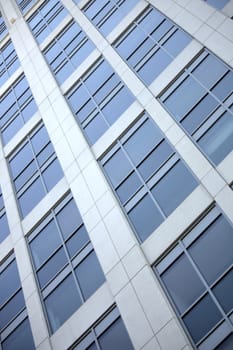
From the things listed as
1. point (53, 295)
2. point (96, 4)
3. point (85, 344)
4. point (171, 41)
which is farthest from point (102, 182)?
point (96, 4)

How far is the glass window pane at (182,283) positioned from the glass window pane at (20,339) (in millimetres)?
6530

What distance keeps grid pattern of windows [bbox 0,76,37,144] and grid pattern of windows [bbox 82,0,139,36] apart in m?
5.72

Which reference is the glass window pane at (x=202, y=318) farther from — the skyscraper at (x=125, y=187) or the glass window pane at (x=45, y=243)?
the glass window pane at (x=45, y=243)

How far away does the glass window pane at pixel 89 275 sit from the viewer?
739 inches

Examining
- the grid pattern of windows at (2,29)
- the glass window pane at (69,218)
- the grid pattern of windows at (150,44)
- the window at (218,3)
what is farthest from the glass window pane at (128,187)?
the grid pattern of windows at (2,29)

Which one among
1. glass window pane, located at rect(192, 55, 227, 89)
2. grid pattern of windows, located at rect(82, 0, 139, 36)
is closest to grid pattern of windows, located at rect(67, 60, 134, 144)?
grid pattern of windows, located at rect(82, 0, 139, 36)

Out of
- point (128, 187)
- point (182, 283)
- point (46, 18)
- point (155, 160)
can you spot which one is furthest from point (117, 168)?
point (46, 18)

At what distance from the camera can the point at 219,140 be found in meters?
18.5

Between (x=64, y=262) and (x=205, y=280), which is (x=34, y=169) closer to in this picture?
(x=64, y=262)

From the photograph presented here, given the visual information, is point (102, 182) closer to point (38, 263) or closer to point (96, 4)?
point (38, 263)

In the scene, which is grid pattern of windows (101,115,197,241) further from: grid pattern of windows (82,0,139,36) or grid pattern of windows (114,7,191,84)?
grid pattern of windows (82,0,139,36)

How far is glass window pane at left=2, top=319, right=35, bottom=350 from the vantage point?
64.7 feet

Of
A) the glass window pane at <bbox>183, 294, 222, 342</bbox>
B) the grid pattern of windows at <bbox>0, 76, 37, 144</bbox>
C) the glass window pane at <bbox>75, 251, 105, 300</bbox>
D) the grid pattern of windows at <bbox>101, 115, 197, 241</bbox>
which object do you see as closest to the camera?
the glass window pane at <bbox>183, 294, 222, 342</bbox>

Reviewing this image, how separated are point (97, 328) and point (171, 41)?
1379 centimetres
